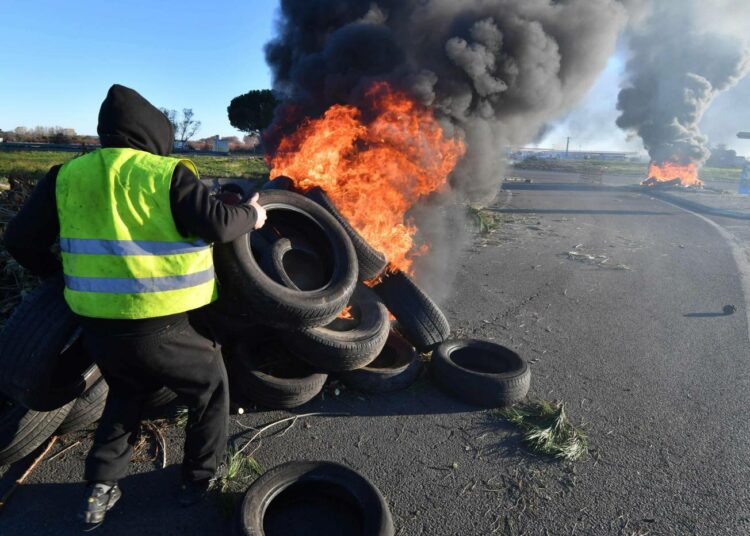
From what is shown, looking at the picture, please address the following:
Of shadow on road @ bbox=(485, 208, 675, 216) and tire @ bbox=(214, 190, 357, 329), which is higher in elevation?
tire @ bbox=(214, 190, 357, 329)

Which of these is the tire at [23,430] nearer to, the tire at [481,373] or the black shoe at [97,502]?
the black shoe at [97,502]

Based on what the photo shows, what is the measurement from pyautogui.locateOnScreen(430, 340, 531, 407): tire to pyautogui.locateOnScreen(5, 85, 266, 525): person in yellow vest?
2.35m

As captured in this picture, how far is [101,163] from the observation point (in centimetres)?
260

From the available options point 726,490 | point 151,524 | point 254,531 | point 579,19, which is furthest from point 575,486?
point 579,19

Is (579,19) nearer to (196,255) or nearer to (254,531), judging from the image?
(196,255)

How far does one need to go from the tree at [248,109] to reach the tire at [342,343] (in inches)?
1307

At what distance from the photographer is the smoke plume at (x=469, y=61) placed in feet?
28.9

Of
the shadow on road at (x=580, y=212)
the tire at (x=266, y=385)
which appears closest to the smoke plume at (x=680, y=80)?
the shadow on road at (x=580, y=212)

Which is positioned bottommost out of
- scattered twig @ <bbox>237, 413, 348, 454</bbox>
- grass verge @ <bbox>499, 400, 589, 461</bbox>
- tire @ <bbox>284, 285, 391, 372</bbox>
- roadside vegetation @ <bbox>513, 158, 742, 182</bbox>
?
roadside vegetation @ <bbox>513, 158, 742, 182</bbox>

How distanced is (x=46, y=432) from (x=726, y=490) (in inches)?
193

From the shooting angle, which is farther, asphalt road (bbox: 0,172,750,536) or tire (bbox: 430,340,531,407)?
tire (bbox: 430,340,531,407)

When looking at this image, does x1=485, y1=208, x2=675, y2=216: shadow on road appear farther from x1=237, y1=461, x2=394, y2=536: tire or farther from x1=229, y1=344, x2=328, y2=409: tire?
x1=237, y1=461, x2=394, y2=536: tire

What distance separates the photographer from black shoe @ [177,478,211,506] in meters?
3.06

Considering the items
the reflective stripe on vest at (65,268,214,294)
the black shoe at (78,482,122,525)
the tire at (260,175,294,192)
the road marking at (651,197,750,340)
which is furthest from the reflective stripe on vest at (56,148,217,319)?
the road marking at (651,197,750,340)
